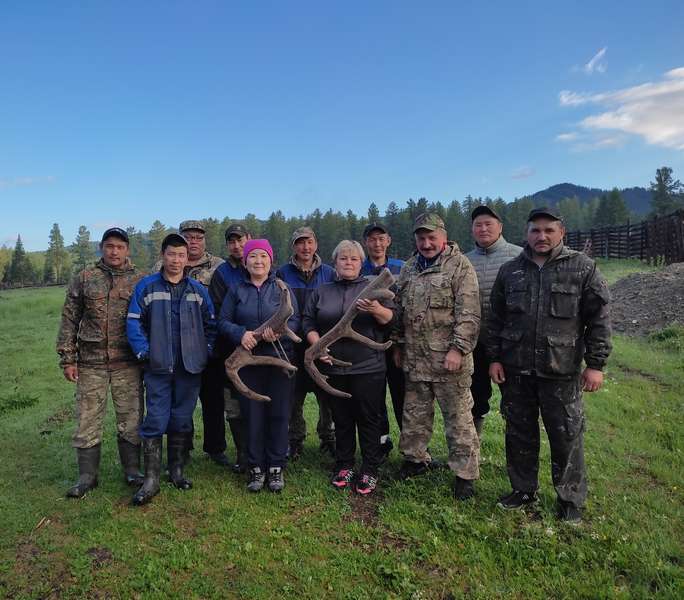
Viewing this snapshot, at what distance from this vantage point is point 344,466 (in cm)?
568

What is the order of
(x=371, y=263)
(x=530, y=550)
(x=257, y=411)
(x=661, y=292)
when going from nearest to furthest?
(x=530, y=550) → (x=257, y=411) → (x=371, y=263) → (x=661, y=292)

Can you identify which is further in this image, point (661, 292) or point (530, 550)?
point (661, 292)

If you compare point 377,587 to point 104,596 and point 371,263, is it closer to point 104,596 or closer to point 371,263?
point 104,596

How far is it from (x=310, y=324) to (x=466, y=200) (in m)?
96.6

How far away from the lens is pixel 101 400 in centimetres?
558

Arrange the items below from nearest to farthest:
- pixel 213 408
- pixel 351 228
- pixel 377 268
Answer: pixel 213 408 < pixel 377 268 < pixel 351 228

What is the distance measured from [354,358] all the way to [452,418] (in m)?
1.26

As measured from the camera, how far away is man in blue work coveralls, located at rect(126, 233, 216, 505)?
5.29 meters

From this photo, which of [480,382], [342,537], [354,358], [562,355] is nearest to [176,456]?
[342,537]

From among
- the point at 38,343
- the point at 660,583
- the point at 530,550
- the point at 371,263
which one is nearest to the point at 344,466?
the point at 530,550

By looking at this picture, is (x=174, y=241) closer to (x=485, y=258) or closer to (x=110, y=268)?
(x=110, y=268)

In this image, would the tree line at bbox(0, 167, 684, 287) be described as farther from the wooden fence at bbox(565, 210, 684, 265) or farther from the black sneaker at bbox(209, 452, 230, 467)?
the black sneaker at bbox(209, 452, 230, 467)

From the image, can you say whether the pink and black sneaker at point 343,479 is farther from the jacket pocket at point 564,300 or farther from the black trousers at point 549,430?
the jacket pocket at point 564,300

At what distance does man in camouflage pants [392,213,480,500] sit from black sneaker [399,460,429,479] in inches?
20.5
